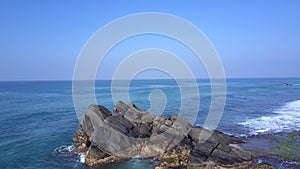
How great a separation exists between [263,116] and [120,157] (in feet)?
141

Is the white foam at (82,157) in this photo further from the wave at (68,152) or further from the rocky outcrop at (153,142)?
the rocky outcrop at (153,142)

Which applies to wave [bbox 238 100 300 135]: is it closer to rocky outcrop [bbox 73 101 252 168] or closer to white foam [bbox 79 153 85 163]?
rocky outcrop [bbox 73 101 252 168]

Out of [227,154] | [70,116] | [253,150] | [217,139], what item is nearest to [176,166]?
[227,154]

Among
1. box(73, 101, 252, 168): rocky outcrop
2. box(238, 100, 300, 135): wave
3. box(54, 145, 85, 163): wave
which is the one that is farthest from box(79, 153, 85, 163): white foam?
box(238, 100, 300, 135): wave

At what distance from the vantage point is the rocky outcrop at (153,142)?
34594 mm

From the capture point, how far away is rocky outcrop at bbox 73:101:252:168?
34.6 meters

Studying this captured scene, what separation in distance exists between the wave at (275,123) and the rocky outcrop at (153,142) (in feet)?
33.2

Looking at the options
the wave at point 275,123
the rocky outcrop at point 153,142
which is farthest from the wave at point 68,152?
the wave at point 275,123

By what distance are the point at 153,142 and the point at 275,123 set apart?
31.3 meters

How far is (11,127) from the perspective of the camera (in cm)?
5700

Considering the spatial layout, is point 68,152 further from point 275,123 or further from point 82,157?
point 275,123

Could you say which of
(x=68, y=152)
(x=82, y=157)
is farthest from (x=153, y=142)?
(x=68, y=152)

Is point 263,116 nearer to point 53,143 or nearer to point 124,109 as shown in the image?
point 124,109

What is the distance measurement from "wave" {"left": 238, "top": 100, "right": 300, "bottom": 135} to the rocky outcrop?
10.1 m
